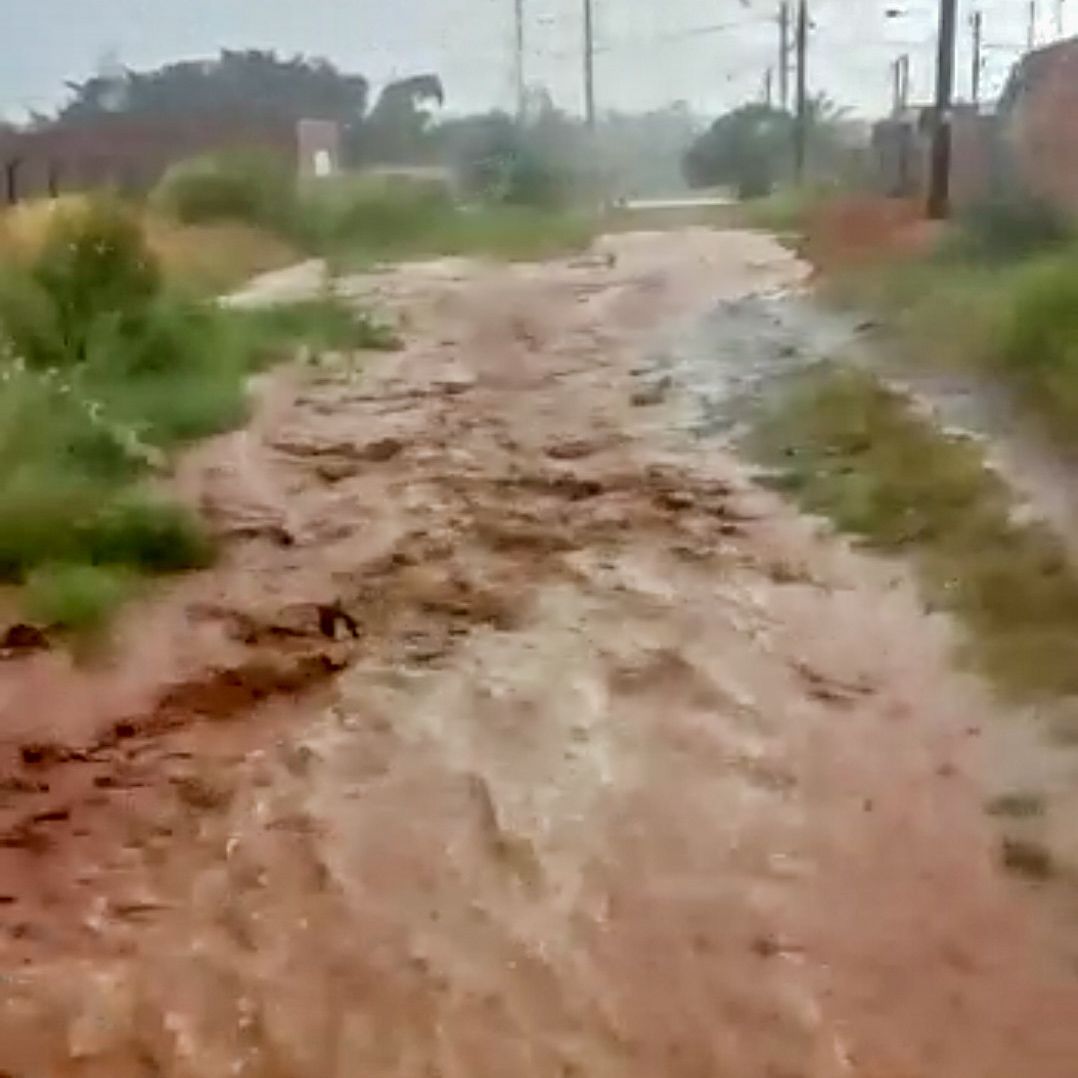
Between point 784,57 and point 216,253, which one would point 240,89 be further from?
point 784,57

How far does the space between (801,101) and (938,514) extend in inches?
215

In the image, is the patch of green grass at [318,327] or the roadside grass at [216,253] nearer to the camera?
the roadside grass at [216,253]

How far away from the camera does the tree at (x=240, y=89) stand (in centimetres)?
786

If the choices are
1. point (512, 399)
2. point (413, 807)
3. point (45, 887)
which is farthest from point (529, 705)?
point (512, 399)

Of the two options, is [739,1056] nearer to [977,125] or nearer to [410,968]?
[410,968]

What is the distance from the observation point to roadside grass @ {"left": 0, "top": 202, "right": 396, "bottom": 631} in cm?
571

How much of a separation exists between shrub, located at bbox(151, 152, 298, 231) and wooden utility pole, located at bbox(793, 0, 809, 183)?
291cm

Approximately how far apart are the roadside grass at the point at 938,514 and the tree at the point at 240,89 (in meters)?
2.31

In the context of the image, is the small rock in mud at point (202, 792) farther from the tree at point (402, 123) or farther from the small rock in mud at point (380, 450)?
the tree at point (402, 123)

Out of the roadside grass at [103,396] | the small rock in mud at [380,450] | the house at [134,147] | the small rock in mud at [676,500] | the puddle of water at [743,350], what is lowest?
the puddle of water at [743,350]

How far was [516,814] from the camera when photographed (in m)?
3.98

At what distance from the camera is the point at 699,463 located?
730 cm

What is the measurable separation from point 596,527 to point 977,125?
13.2 feet

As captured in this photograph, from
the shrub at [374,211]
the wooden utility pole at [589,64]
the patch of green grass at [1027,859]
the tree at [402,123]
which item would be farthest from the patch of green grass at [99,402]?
the patch of green grass at [1027,859]
